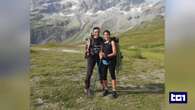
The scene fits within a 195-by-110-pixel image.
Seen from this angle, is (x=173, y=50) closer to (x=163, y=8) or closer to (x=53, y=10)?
(x=163, y=8)

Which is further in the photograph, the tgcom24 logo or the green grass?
the green grass

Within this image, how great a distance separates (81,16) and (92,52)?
0.35 meters

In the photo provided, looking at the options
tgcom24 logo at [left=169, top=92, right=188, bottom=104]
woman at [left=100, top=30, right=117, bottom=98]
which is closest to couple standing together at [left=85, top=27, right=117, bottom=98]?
woman at [left=100, top=30, right=117, bottom=98]

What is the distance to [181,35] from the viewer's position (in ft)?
16.5

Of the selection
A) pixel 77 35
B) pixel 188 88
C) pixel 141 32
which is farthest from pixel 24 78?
pixel 188 88

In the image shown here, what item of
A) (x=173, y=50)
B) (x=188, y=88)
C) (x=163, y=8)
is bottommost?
(x=188, y=88)

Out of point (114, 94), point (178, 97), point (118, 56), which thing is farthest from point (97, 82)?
point (178, 97)

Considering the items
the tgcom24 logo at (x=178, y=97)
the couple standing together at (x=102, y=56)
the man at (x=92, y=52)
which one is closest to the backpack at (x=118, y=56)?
the couple standing together at (x=102, y=56)

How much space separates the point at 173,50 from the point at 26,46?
1324 millimetres

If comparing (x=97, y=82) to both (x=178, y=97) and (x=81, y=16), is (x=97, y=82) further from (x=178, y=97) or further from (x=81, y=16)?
(x=178, y=97)

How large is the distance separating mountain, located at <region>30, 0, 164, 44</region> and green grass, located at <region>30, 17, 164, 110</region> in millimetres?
95

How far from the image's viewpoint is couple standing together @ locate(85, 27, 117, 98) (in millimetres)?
5246

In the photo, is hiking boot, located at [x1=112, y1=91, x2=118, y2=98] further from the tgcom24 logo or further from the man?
the tgcom24 logo

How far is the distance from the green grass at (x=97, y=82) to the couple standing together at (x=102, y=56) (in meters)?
0.05
